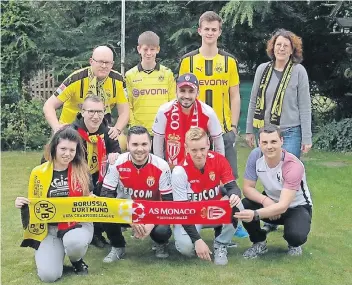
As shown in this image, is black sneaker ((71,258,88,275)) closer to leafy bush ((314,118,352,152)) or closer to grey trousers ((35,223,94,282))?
grey trousers ((35,223,94,282))

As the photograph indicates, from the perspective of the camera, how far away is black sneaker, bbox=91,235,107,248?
542 cm

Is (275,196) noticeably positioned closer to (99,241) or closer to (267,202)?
(267,202)

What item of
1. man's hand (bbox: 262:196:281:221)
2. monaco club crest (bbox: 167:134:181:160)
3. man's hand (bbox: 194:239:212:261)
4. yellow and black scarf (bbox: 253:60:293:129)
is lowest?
man's hand (bbox: 194:239:212:261)

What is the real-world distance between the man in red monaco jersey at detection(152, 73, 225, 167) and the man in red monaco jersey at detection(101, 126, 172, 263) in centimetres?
31

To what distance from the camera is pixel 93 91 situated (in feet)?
17.7

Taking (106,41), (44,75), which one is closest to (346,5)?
(106,41)

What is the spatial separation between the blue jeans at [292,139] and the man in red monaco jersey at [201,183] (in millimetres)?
912

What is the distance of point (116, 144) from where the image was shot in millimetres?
5375

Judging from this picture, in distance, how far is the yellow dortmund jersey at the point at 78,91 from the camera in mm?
5379

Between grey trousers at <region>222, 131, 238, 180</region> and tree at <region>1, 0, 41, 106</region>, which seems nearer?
grey trousers at <region>222, 131, 238, 180</region>

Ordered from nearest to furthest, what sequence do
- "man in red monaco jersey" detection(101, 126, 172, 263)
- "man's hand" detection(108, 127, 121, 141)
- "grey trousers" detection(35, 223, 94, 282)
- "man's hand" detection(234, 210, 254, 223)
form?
"grey trousers" detection(35, 223, 94, 282) → "man's hand" detection(234, 210, 254, 223) → "man in red monaco jersey" detection(101, 126, 172, 263) → "man's hand" detection(108, 127, 121, 141)

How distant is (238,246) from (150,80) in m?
1.78

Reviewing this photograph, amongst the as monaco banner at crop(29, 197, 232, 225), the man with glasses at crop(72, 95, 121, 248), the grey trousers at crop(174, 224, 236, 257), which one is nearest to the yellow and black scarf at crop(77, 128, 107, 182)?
the man with glasses at crop(72, 95, 121, 248)

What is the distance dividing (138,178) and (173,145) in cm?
51
